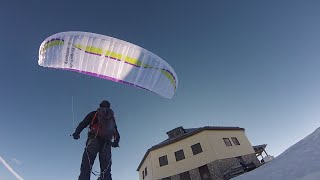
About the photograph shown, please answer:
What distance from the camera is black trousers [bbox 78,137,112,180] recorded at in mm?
5047

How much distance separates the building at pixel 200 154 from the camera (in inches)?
1056

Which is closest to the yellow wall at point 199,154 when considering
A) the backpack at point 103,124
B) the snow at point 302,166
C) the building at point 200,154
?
the building at point 200,154

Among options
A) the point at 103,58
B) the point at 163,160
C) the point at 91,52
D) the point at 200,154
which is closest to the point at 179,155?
the point at 163,160

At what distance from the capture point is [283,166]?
4125 mm

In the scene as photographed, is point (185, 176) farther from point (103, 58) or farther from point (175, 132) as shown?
point (103, 58)

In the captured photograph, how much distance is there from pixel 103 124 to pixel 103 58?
4.79 metres

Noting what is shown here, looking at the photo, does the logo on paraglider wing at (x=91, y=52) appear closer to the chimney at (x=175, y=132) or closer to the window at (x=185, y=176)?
the window at (x=185, y=176)

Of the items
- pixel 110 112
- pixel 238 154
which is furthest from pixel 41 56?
pixel 238 154

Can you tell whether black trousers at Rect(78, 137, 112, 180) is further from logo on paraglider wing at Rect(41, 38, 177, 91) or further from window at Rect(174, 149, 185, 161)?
window at Rect(174, 149, 185, 161)

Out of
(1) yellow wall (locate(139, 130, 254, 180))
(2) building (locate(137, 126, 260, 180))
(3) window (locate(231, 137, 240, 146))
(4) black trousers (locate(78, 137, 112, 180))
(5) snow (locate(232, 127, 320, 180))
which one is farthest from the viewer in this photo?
(3) window (locate(231, 137, 240, 146))

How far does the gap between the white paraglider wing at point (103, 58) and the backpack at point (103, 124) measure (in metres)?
4.22

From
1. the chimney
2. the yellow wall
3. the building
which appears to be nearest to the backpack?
the building

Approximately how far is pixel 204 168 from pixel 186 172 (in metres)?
2.17

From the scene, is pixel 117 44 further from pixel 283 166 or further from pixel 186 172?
pixel 186 172
